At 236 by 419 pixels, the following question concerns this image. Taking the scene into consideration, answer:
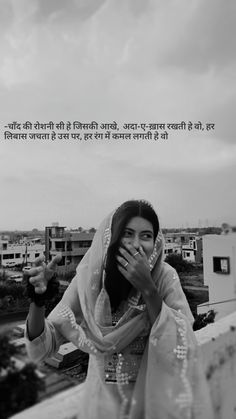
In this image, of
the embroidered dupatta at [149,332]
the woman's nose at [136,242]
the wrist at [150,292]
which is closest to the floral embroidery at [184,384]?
the embroidered dupatta at [149,332]

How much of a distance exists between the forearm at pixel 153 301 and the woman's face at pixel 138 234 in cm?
9

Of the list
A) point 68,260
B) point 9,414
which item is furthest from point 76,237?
point 9,414

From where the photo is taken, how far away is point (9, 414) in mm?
583

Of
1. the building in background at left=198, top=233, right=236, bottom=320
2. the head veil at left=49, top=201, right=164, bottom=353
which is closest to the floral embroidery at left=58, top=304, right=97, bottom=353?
the head veil at left=49, top=201, right=164, bottom=353

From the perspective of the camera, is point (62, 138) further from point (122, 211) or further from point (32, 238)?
point (122, 211)

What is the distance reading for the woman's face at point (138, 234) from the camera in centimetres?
69

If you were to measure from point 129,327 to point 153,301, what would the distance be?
93 millimetres

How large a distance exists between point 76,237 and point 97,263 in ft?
1.21

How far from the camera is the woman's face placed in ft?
2.25

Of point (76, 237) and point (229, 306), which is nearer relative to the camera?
point (76, 237)

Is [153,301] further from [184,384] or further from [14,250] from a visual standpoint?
[14,250]

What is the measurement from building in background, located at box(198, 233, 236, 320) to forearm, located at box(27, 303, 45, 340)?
1714 millimetres

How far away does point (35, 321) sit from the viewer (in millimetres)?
636

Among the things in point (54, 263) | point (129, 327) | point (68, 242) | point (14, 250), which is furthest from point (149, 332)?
point (14, 250)
